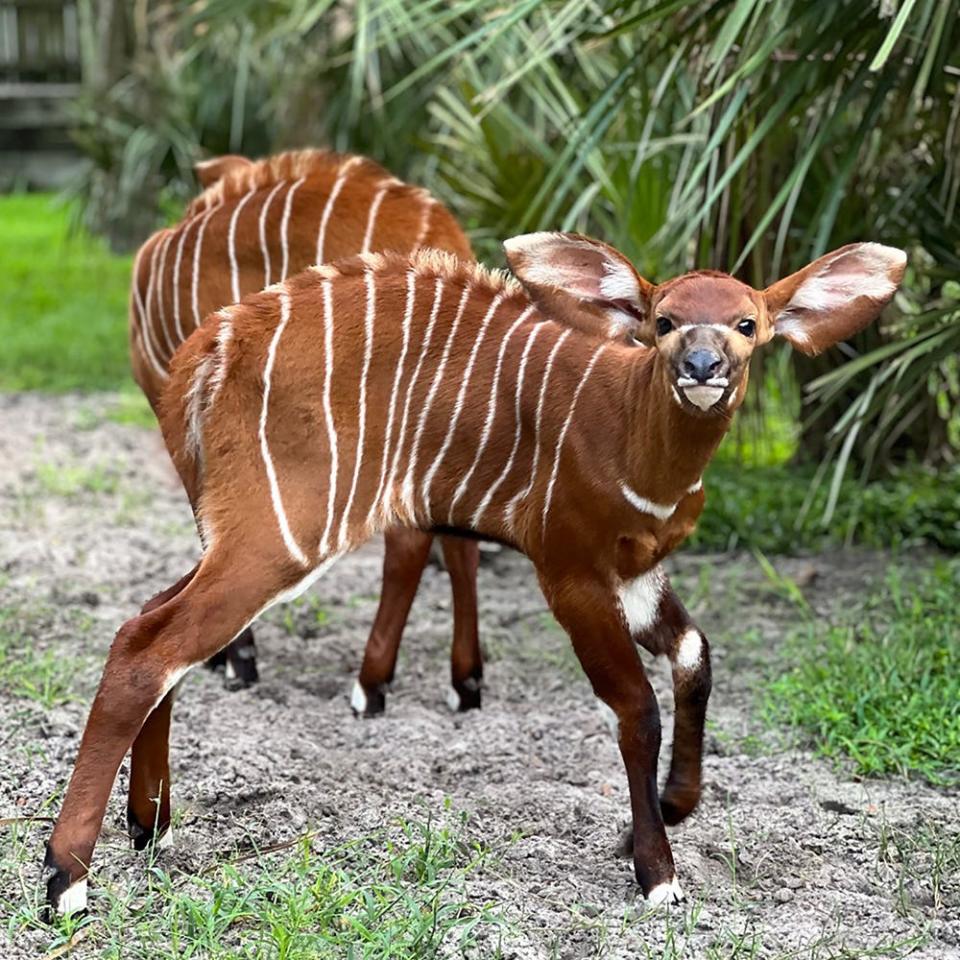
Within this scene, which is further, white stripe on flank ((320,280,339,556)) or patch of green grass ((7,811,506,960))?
white stripe on flank ((320,280,339,556))

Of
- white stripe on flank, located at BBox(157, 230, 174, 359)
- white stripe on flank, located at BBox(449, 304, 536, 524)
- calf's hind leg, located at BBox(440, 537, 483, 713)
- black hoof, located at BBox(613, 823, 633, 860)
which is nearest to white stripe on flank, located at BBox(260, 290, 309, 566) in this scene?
white stripe on flank, located at BBox(449, 304, 536, 524)

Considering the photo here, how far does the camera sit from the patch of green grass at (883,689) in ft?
12.3

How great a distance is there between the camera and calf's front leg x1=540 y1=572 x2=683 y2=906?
9.87ft

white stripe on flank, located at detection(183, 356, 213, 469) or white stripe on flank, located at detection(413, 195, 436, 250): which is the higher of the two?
white stripe on flank, located at detection(413, 195, 436, 250)

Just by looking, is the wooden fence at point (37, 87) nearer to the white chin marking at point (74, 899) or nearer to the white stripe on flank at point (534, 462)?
the white stripe on flank at point (534, 462)

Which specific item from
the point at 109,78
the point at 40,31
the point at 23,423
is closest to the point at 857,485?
the point at 23,423

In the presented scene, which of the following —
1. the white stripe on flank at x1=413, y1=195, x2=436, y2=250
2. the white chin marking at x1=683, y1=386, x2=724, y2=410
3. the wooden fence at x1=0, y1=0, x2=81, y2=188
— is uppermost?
the white chin marking at x1=683, y1=386, x2=724, y2=410

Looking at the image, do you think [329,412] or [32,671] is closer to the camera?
[329,412]

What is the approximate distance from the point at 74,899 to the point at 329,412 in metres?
1.03

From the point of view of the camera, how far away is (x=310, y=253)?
13.8ft

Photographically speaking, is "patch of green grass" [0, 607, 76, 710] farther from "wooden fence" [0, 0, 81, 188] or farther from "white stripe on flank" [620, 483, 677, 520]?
"wooden fence" [0, 0, 81, 188]

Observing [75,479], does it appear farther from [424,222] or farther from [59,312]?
[59,312]

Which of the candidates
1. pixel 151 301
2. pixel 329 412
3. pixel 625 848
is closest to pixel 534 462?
pixel 329 412

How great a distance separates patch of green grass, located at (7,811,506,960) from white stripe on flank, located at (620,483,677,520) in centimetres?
73
